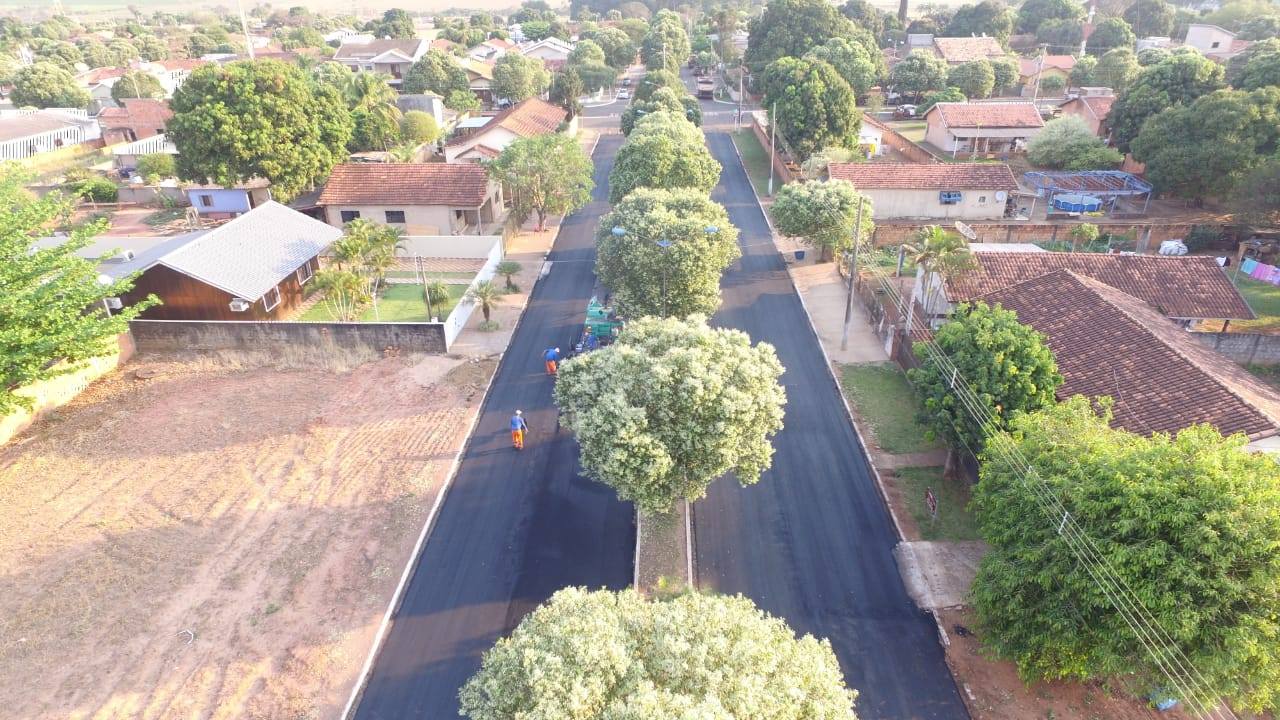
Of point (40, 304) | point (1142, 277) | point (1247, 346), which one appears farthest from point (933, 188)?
point (40, 304)

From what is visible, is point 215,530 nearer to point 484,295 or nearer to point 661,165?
point 484,295

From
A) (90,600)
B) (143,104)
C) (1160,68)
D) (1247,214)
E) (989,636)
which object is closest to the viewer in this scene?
(989,636)

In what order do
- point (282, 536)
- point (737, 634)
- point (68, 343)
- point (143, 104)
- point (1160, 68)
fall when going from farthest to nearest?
point (143, 104)
point (1160, 68)
point (68, 343)
point (282, 536)
point (737, 634)

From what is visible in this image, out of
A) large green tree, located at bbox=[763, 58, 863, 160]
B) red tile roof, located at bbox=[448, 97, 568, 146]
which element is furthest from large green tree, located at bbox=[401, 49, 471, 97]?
large green tree, located at bbox=[763, 58, 863, 160]

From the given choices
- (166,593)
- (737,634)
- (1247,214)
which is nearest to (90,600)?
(166,593)

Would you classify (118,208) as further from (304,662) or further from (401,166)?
(304,662)

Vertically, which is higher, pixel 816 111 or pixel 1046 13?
pixel 1046 13

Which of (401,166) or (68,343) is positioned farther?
(401,166)
